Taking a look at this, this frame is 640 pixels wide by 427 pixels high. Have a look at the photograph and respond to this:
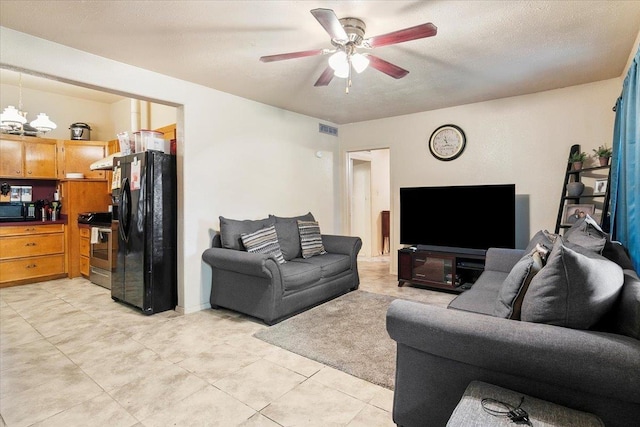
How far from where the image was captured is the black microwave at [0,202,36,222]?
481 centimetres

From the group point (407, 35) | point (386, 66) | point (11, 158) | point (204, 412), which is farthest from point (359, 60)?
point (11, 158)

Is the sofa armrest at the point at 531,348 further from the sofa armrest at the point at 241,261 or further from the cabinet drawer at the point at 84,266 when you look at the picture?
the cabinet drawer at the point at 84,266

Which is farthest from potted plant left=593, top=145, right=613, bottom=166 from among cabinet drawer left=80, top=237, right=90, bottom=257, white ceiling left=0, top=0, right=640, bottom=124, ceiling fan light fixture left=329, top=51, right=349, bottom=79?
cabinet drawer left=80, top=237, right=90, bottom=257

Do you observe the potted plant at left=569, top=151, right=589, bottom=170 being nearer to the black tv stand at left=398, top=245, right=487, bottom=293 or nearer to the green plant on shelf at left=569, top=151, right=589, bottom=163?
the green plant on shelf at left=569, top=151, right=589, bottom=163

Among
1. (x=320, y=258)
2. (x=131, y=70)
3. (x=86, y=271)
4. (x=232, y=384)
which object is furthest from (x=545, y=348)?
(x=86, y=271)

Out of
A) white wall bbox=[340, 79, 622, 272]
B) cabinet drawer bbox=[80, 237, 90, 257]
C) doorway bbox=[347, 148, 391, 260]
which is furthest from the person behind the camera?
doorway bbox=[347, 148, 391, 260]

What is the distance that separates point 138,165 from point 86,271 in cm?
275

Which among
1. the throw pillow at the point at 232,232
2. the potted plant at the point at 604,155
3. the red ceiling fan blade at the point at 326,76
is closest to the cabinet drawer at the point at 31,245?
the throw pillow at the point at 232,232

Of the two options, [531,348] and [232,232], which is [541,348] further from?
[232,232]

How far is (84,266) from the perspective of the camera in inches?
203

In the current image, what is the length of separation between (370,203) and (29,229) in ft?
19.1

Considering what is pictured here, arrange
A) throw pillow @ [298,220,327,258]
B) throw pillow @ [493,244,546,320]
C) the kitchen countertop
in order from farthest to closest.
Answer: the kitchen countertop < throw pillow @ [298,220,327,258] < throw pillow @ [493,244,546,320]

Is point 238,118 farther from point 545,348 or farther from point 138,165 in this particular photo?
point 545,348

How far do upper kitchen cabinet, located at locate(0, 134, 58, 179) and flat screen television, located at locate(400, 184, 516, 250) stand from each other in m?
5.44
